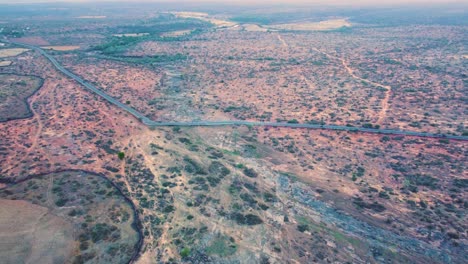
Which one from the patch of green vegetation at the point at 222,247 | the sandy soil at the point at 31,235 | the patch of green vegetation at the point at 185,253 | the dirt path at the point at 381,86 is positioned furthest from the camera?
the dirt path at the point at 381,86

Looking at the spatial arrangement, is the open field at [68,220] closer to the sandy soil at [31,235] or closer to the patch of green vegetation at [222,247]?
the sandy soil at [31,235]

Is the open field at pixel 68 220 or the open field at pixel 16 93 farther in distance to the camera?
the open field at pixel 16 93

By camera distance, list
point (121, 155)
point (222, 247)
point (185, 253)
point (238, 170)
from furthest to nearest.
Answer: point (121, 155) → point (238, 170) → point (222, 247) → point (185, 253)

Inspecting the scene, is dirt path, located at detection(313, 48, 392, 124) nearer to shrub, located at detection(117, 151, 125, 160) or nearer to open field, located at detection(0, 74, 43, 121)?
shrub, located at detection(117, 151, 125, 160)

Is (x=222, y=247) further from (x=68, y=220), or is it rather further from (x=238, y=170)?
(x=68, y=220)

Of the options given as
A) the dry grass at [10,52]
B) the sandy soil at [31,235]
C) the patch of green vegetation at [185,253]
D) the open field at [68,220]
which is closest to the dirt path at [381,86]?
the patch of green vegetation at [185,253]

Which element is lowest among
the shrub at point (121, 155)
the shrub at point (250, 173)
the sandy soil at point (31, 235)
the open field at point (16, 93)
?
the sandy soil at point (31, 235)

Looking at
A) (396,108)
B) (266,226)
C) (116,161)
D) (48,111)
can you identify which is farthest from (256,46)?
(266,226)

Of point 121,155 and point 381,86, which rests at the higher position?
point 381,86

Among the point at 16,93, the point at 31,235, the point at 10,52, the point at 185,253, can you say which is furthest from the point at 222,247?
the point at 10,52
